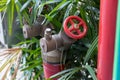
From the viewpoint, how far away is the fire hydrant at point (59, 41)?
0.78m

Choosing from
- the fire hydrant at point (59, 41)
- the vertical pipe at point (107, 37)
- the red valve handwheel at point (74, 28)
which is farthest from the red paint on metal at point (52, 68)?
the vertical pipe at point (107, 37)

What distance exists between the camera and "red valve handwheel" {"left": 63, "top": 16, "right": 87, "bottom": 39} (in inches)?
30.0

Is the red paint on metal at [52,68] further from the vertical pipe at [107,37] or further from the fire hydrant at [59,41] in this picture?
the vertical pipe at [107,37]

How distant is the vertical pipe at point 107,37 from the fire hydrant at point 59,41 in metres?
0.22

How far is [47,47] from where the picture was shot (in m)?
0.85

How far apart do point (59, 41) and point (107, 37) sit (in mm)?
347

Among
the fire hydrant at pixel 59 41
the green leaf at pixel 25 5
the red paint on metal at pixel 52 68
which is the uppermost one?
the green leaf at pixel 25 5

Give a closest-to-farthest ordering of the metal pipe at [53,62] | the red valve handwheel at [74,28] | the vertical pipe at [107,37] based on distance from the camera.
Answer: the vertical pipe at [107,37] → the red valve handwheel at [74,28] → the metal pipe at [53,62]

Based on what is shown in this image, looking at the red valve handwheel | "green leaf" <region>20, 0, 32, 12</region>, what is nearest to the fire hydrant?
the red valve handwheel

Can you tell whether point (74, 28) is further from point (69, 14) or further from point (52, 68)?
point (52, 68)

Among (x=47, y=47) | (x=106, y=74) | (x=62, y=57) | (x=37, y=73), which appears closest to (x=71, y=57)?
(x=62, y=57)

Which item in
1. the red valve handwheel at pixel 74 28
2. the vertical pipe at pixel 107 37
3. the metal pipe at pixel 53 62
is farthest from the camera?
the metal pipe at pixel 53 62

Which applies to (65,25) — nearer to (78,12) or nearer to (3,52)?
(78,12)

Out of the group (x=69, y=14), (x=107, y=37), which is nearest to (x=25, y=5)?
(x=69, y=14)
